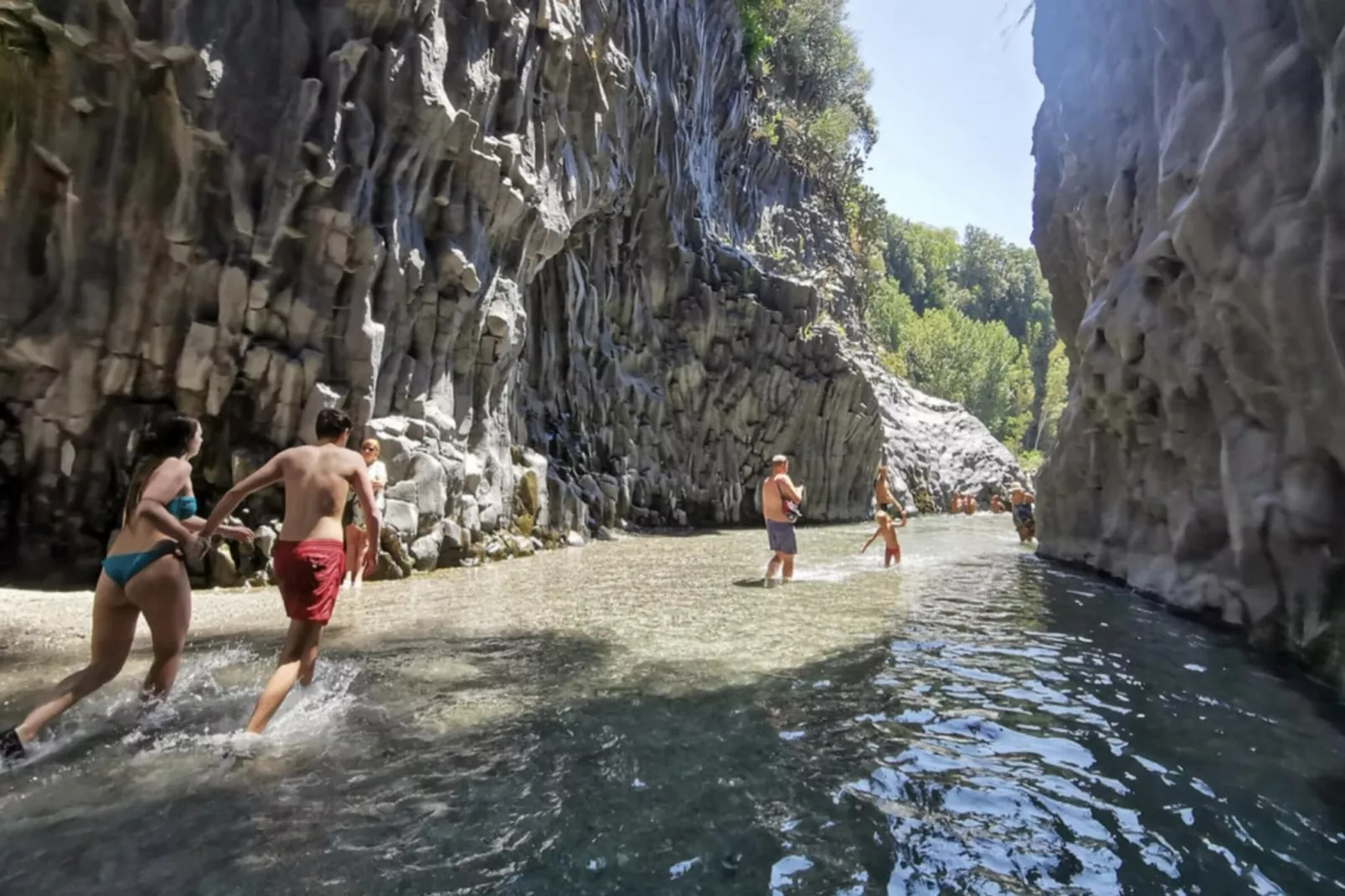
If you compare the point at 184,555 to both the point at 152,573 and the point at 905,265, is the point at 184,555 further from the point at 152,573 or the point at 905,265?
the point at 905,265

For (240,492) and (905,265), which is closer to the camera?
(240,492)

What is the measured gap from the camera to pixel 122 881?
3.05m

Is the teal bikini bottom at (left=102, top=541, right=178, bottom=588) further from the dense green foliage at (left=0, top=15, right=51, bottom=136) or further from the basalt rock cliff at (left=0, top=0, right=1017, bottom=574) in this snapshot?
the dense green foliage at (left=0, top=15, right=51, bottom=136)

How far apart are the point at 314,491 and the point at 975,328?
66.5 metres

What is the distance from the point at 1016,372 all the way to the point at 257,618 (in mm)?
69204

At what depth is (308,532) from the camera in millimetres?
5305

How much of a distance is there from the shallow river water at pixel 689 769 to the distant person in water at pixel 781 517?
397 centimetres

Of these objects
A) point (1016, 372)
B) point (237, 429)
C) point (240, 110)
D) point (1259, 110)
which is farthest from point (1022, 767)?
point (1016, 372)

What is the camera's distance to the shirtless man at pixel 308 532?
5191 mm

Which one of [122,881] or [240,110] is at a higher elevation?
[240,110]

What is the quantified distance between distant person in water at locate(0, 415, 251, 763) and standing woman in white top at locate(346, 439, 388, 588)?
521 cm

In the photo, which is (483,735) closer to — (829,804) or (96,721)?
(829,804)

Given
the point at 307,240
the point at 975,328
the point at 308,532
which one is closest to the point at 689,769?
the point at 308,532

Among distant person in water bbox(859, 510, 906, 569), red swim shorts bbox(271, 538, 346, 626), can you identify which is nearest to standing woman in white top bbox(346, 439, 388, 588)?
red swim shorts bbox(271, 538, 346, 626)
